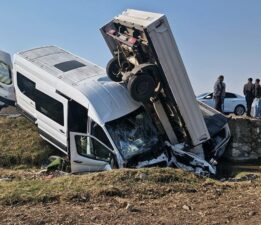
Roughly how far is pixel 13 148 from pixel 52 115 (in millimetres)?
1683

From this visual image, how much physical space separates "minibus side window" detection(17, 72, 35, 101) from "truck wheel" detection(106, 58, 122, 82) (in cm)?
197

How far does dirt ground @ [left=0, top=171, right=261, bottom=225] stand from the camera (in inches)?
241

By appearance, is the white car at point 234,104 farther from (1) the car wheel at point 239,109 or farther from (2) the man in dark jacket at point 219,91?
(2) the man in dark jacket at point 219,91

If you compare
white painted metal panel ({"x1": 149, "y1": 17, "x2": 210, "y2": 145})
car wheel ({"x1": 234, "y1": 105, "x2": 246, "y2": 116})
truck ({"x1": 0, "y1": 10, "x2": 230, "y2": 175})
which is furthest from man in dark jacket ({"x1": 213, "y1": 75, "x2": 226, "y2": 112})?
white painted metal panel ({"x1": 149, "y1": 17, "x2": 210, "y2": 145})

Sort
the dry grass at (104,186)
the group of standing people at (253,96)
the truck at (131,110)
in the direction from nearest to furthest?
the dry grass at (104,186) < the truck at (131,110) < the group of standing people at (253,96)

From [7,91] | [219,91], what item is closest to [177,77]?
[7,91]

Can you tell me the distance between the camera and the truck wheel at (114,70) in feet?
39.0

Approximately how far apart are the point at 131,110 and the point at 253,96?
23.9 ft

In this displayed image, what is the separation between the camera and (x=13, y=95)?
1472 cm

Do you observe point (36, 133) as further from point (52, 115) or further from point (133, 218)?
point (133, 218)

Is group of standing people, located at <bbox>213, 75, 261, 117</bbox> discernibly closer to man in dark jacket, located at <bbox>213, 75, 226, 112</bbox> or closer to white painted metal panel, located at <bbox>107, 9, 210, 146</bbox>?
man in dark jacket, located at <bbox>213, 75, 226, 112</bbox>

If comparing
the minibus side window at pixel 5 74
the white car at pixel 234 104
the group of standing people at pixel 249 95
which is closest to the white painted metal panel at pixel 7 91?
the minibus side window at pixel 5 74

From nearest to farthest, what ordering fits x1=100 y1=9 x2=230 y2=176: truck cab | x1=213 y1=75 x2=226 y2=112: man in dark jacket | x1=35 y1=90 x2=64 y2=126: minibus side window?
1. x1=100 y1=9 x2=230 y2=176: truck cab
2. x1=35 y1=90 x2=64 y2=126: minibus side window
3. x1=213 y1=75 x2=226 y2=112: man in dark jacket

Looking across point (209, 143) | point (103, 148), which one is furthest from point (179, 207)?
point (209, 143)
